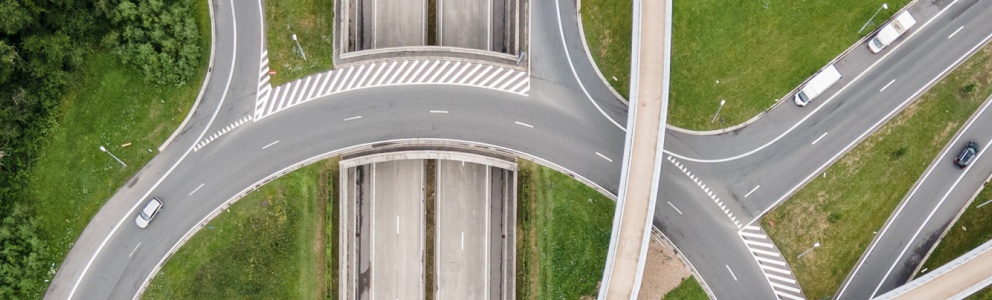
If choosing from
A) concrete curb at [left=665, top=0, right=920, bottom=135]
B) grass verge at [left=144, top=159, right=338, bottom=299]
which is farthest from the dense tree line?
concrete curb at [left=665, top=0, right=920, bottom=135]

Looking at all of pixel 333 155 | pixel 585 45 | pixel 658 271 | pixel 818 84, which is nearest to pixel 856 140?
pixel 818 84

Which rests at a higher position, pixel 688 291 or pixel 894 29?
pixel 894 29

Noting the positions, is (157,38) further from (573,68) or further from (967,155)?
(967,155)

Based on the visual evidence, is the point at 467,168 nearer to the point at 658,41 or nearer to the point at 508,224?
the point at 508,224

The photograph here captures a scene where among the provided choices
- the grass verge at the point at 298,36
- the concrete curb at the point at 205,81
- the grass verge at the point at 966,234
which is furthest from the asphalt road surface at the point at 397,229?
the grass verge at the point at 966,234

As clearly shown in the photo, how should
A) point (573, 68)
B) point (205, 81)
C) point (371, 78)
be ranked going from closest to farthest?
1. point (205, 81)
2. point (371, 78)
3. point (573, 68)

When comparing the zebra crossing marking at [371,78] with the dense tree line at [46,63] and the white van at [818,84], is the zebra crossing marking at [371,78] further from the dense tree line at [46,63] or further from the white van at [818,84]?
the white van at [818,84]

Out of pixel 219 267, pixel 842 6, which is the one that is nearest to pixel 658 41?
pixel 842 6
